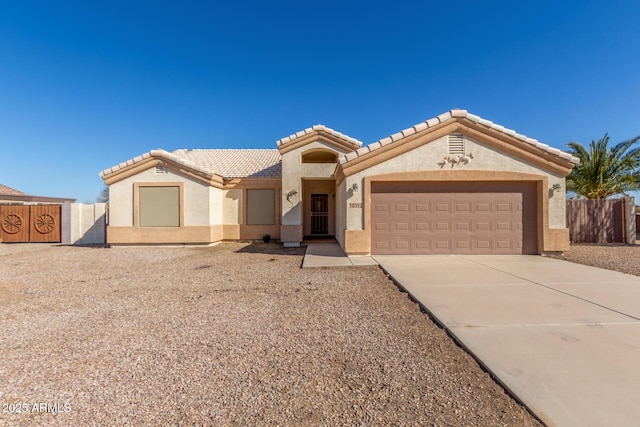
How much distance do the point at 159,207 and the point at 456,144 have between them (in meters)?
13.1

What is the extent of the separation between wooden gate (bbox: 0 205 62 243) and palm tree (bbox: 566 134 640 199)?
28.6 metres

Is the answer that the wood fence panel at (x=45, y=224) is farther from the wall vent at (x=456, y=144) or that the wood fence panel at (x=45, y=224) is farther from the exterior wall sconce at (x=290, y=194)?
the wall vent at (x=456, y=144)

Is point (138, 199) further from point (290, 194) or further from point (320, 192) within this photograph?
point (320, 192)

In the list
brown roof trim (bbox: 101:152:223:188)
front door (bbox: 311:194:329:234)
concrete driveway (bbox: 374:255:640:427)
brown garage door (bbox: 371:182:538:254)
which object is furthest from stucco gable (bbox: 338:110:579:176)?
front door (bbox: 311:194:329:234)

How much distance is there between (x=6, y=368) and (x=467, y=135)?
39.2ft

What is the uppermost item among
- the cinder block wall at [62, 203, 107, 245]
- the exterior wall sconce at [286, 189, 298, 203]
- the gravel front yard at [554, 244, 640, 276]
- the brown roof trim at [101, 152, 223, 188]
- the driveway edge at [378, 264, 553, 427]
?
the brown roof trim at [101, 152, 223, 188]

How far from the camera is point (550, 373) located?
9.48ft

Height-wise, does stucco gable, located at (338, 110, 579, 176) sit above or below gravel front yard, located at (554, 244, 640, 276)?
above

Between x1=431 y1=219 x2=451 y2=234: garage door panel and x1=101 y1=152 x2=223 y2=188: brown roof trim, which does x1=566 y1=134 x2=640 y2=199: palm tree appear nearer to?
x1=431 y1=219 x2=451 y2=234: garage door panel

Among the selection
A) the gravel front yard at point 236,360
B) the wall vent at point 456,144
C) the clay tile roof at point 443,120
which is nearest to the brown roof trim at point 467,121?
the clay tile roof at point 443,120

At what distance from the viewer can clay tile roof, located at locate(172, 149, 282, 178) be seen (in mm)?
16469

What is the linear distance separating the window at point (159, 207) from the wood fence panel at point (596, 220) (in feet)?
62.9

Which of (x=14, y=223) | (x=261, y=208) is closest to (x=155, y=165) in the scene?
(x=261, y=208)

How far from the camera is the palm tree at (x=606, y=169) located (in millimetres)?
15812
